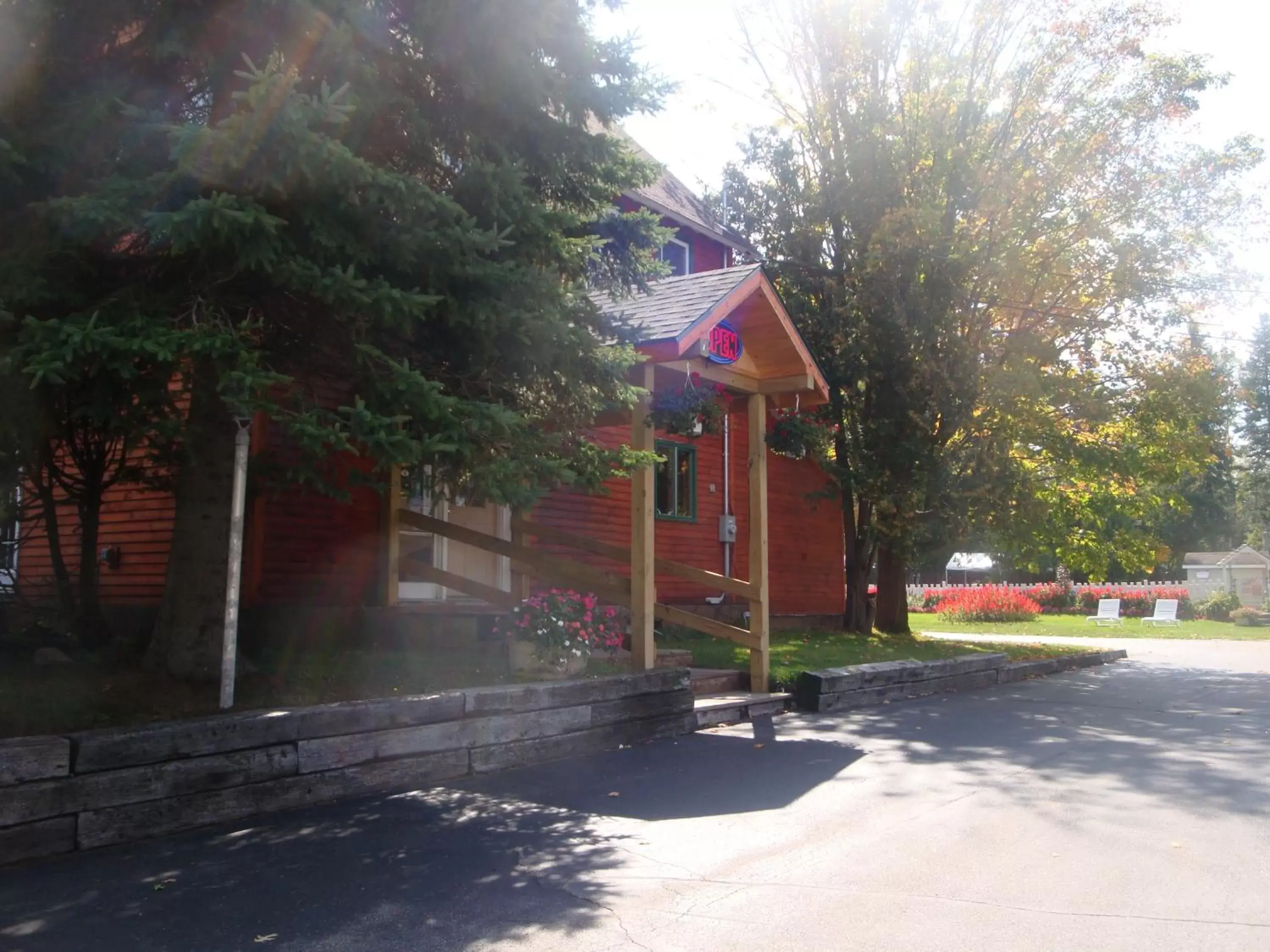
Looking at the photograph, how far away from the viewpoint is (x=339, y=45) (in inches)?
255

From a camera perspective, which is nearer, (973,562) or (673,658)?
(673,658)

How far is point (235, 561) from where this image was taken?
256 inches

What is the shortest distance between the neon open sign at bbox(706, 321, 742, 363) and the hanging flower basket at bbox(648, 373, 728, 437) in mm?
324

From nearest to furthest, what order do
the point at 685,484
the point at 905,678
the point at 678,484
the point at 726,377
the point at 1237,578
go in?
the point at 726,377 → the point at 905,678 → the point at 678,484 → the point at 685,484 → the point at 1237,578

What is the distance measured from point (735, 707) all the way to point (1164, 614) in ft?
93.1

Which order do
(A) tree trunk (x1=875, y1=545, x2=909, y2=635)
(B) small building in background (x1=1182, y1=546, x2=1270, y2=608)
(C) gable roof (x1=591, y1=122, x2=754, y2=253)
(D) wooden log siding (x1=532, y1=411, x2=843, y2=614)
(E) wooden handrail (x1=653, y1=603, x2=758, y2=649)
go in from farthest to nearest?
1. (B) small building in background (x1=1182, y1=546, x2=1270, y2=608)
2. (A) tree trunk (x1=875, y1=545, x2=909, y2=635)
3. (C) gable roof (x1=591, y1=122, x2=754, y2=253)
4. (D) wooden log siding (x1=532, y1=411, x2=843, y2=614)
5. (E) wooden handrail (x1=653, y1=603, x2=758, y2=649)

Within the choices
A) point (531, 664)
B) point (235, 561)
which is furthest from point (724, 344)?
point (235, 561)

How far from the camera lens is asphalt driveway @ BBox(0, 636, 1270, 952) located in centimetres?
425

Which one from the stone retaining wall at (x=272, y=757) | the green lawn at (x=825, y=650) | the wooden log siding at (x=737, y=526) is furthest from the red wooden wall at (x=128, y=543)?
the green lawn at (x=825, y=650)

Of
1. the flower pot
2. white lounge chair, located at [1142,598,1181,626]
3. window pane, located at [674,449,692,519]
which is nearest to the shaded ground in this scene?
the flower pot

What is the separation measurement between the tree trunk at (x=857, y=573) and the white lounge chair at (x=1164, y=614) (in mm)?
17243

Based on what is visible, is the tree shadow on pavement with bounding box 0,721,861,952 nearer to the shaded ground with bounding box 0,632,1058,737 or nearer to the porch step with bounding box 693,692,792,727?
the shaded ground with bounding box 0,632,1058,737

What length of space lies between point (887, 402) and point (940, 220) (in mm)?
2889

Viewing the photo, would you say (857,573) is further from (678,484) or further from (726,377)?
(726,377)
